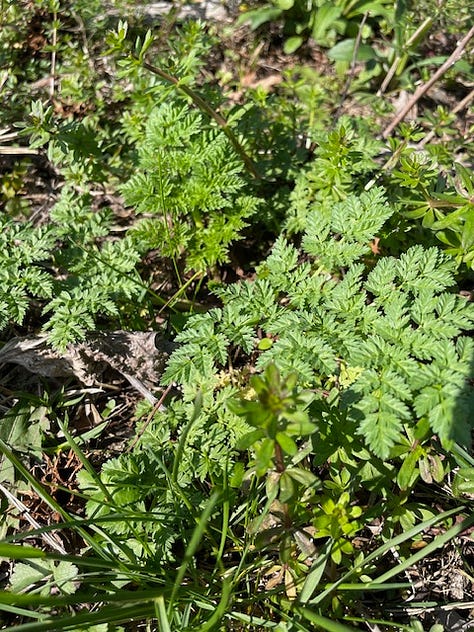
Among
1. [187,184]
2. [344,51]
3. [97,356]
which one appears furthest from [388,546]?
[344,51]

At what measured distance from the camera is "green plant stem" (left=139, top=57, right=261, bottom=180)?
273 cm

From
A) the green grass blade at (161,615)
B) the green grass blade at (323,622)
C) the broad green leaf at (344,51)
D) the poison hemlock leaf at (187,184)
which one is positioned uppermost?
the broad green leaf at (344,51)

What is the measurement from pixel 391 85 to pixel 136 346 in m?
2.90

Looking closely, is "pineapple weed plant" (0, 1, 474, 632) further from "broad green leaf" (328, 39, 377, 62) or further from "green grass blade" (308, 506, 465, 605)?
"broad green leaf" (328, 39, 377, 62)

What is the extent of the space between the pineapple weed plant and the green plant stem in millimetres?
14

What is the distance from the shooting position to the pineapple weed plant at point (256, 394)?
2018mm

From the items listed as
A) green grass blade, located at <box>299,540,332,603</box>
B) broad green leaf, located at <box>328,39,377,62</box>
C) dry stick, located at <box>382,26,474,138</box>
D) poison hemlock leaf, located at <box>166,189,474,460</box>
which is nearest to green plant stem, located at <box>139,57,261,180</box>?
poison hemlock leaf, located at <box>166,189,474,460</box>

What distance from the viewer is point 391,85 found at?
170 inches

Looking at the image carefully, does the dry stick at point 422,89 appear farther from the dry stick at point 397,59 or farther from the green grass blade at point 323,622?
the green grass blade at point 323,622

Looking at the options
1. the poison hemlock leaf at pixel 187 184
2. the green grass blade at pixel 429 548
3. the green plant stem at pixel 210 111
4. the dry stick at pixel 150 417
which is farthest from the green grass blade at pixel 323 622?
the green plant stem at pixel 210 111

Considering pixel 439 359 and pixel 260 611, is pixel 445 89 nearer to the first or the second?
pixel 439 359

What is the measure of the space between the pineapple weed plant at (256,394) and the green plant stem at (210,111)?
0.01 m

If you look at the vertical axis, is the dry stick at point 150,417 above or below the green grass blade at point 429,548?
below

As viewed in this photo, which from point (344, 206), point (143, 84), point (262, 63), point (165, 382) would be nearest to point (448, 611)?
point (165, 382)
